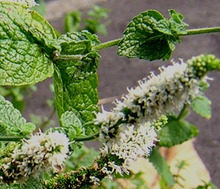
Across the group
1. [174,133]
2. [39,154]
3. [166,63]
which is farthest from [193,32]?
[166,63]

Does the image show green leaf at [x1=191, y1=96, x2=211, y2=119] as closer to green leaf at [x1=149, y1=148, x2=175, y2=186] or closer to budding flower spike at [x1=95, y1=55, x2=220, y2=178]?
green leaf at [x1=149, y1=148, x2=175, y2=186]

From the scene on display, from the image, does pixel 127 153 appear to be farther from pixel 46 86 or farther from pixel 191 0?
pixel 191 0

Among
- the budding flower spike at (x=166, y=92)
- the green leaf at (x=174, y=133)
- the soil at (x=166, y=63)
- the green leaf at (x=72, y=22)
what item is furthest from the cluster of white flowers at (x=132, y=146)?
the soil at (x=166, y=63)

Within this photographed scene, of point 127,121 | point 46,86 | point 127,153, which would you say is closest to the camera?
point 127,121

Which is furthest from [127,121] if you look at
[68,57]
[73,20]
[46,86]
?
[46,86]

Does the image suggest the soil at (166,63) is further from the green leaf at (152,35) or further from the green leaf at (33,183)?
the green leaf at (33,183)
